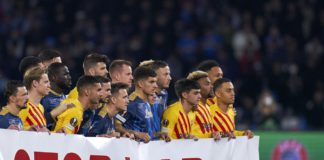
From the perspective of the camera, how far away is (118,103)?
448 inches

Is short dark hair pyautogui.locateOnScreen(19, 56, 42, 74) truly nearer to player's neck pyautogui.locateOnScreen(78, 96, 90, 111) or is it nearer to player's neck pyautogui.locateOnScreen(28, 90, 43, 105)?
player's neck pyautogui.locateOnScreen(28, 90, 43, 105)

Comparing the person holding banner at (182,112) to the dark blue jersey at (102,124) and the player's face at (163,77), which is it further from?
the dark blue jersey at (102,124)

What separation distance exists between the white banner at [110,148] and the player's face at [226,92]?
62 cm

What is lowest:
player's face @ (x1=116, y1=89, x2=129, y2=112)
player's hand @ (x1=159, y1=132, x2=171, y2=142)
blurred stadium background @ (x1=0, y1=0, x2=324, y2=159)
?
player's hand @ (x1=159, y1=132, x2=171, y2=142)

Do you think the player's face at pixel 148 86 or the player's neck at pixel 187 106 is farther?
the player's neck at pixel 187 106

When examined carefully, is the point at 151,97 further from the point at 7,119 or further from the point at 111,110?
the point at 7,119

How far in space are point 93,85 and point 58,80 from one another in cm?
82

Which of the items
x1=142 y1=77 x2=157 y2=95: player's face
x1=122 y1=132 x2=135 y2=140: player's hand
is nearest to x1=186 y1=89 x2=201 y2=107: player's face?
x1=142 y1=77 x2=157 y2=95: player's face

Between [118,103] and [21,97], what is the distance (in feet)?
3.63

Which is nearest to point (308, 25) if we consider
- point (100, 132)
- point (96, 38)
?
point (96, 38)

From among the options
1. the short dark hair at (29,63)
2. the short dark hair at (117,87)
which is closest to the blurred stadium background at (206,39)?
the short dark hair at (29,63)

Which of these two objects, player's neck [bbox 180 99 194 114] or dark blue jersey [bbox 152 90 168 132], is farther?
player's neck [bbox 180 99 194 114]

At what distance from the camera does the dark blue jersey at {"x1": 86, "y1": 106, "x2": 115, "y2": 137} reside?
11375 mm

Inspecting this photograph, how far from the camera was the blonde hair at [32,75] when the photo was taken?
11.3 meters
